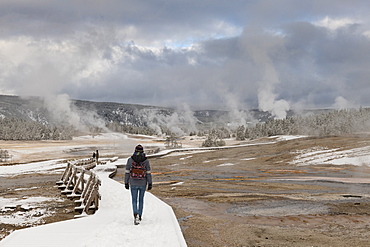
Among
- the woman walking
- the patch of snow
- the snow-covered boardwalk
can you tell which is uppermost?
the woman walking

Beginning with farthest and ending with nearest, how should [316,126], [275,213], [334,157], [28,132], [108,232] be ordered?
[28,132]
[316,126]
[334,157]
[275,213]
[108,232]

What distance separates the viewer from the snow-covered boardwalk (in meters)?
7.47

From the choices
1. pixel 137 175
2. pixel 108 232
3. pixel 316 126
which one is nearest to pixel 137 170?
pixel 137 175

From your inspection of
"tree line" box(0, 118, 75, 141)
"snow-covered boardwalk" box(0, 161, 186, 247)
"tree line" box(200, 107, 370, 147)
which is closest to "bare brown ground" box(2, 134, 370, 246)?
"snow-covered boardwalk" box(0, 161, 186, 247)

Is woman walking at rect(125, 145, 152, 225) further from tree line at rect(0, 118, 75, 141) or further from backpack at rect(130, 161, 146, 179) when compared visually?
tree line at rect(0, 118, 75, 141)

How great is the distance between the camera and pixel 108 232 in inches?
327

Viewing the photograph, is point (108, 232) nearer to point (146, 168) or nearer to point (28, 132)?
point (146, 168)

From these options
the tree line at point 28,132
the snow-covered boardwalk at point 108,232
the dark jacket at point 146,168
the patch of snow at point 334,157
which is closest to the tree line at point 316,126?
the patch of snow at point 334,157

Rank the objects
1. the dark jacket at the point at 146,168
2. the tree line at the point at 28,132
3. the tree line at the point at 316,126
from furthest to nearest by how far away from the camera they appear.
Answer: the tree line at the point at 28,132, the tree line at the point at 316,126, the dark jacket at the point at 146,168

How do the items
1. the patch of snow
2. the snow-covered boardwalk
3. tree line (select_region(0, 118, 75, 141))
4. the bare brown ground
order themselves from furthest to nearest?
tree line (select_region(0, 118, 75, 141)) < the patch of snow < the bare brown ground < the snow-covered boardwalk

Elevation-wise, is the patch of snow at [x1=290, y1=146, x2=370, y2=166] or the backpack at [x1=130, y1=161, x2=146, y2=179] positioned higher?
the backpack at [x1=130, y1=161, x2=146, y2=179]

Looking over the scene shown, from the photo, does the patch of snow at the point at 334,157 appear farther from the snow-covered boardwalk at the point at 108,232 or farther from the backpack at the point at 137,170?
the backpack at the point at 137,170

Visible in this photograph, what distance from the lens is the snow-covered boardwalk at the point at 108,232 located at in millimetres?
7469

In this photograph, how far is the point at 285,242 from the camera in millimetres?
8461
